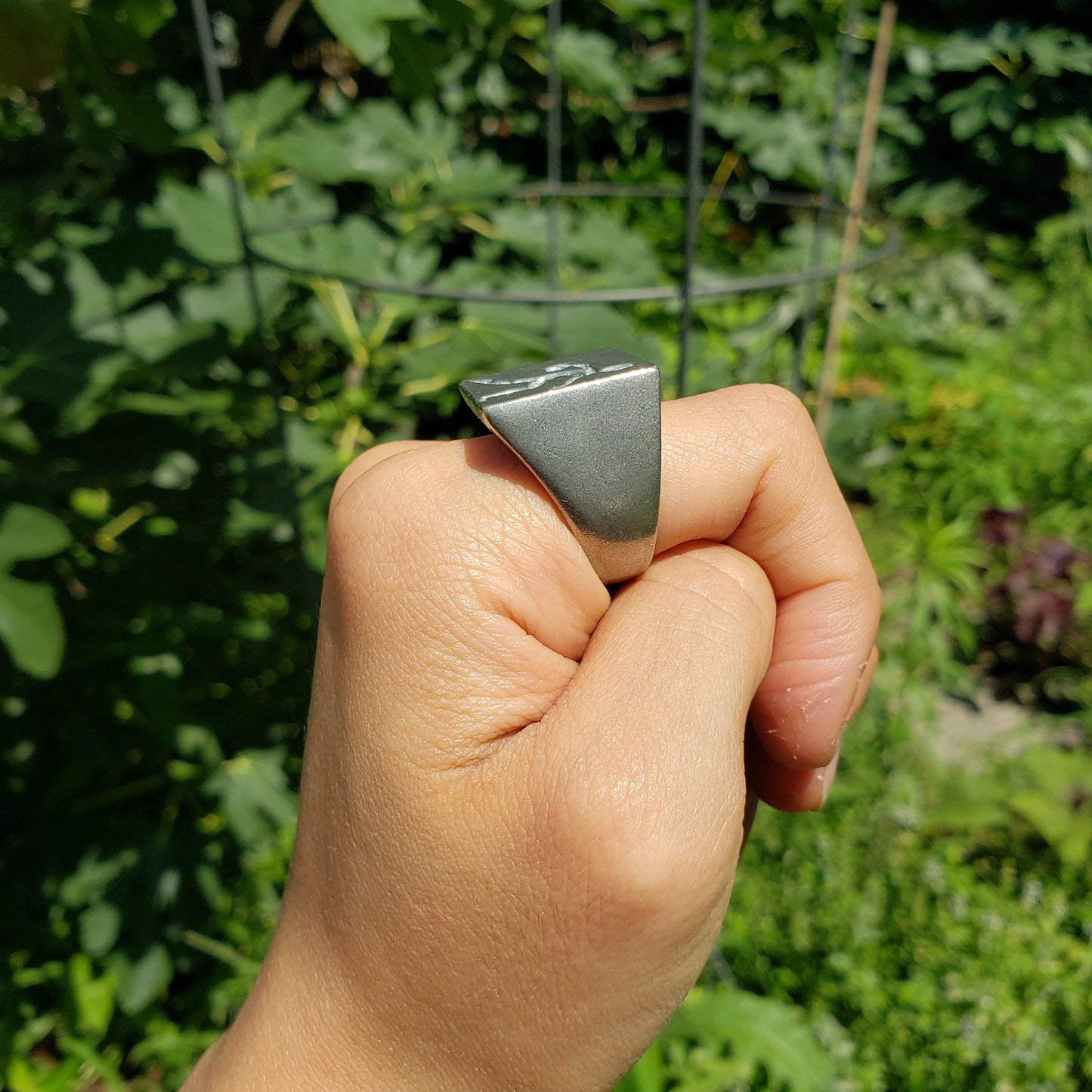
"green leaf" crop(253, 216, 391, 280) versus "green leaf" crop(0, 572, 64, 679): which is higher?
"green leaf" crop(253, 216, 391, 280)

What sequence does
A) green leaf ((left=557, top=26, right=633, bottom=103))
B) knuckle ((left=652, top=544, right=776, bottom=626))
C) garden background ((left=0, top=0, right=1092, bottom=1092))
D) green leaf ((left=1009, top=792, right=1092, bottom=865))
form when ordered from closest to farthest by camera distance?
1. knuckle ((left=652, top=544, right=776, bottom=626))
2. garden background ((left=0, top=0, right=1092, bottom=1092))
3. green leaf ((left=1009, top=792, right=1092, bottom=865))
4. green leaf ((left=557, top=26, right=633, bottom=103))

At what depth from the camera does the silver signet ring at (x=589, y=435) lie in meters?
0.62

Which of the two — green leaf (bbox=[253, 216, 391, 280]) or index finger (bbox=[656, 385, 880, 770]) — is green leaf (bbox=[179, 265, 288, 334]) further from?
index finger (bbox=[656, 385, 880, 770])

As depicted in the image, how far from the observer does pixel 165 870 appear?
5.44 feet

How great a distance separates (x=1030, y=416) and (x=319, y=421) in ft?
10.8

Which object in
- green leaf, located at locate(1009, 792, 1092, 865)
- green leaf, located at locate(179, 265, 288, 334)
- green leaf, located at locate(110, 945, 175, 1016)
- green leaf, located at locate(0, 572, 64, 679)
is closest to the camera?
green leaf, located at locate(0, 572, 64, 679)

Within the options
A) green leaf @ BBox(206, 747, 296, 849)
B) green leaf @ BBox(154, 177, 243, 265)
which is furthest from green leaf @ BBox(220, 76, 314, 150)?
green leaf @ BBox(206, 747, 296, 849)

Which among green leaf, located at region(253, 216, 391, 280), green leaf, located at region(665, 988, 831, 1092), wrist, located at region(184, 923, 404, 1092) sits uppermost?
green leaf, located at region(253, 216, 391, 280)

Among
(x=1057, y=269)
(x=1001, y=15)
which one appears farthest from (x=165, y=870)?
(x=1001, y=15)

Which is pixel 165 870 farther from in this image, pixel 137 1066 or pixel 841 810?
pixel 841 810

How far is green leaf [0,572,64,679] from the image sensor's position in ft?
3.42

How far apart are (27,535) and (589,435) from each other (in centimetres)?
82

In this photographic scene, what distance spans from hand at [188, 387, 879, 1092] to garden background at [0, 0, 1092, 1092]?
1.86 ft

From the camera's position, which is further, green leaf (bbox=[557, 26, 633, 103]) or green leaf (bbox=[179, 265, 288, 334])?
green leaf (bbox=[557, 26, 633, 103])
